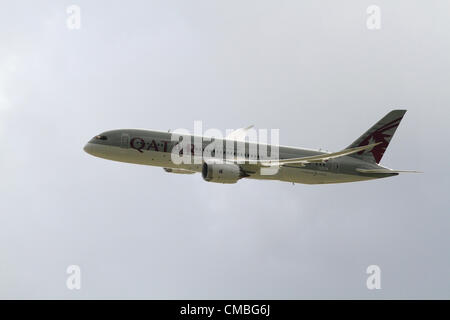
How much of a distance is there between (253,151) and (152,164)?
1137 cm

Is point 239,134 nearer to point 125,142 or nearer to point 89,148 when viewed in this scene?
point 125,142

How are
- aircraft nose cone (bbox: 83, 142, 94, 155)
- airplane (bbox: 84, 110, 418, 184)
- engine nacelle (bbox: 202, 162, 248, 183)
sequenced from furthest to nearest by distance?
aircraft nose cone (bbox: 83, 142, 94, 155)
airplane (bbox: 84, 110, 418, 184)
engine nacelle (bbox: 202, 162, 248, 183)

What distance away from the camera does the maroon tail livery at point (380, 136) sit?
→ 8750cm

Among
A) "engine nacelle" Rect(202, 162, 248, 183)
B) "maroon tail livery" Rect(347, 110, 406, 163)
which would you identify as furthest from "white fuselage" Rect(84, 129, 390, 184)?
"maroon tail livery" Rect(347, 110, 406, 163)

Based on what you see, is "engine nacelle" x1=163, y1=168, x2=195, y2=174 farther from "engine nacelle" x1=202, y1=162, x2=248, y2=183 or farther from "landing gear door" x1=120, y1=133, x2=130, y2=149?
"landing gear door" x1=120, y1=133, x2=130, y2=149

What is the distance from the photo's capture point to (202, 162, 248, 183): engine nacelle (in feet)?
255

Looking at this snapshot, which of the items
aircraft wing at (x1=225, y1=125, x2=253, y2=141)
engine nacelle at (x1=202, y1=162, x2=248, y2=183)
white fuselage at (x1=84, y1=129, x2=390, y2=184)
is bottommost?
engine nacelle at (x1=202, y1=162, x2=248, y2=183)

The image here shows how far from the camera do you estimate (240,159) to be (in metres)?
80.9

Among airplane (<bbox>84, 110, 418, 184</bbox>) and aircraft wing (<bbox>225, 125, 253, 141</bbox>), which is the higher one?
aircraft wing (<bbox>225, 125, 253, 141</bbox>)

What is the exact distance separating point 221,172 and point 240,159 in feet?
12.6

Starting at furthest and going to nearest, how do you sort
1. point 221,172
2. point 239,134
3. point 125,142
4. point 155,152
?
1. point 239,134
2. point 125,142
3. point 155,152
4. point 221,172

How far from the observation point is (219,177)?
7794 cm

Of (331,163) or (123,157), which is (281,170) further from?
(123,157)

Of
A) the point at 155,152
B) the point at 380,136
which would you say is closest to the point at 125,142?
the point at 155,152
